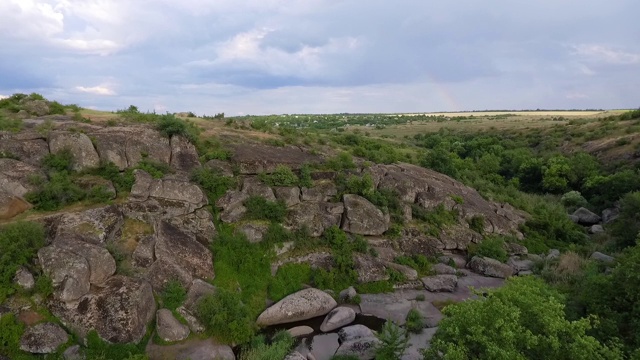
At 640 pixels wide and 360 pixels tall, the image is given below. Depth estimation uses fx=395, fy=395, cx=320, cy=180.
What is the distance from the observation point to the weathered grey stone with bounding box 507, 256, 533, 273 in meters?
31.5

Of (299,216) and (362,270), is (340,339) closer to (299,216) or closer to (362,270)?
(362,270)

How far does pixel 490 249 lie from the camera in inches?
1293

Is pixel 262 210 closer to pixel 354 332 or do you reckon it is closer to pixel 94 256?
pixel 354 332

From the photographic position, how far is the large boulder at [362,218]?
3089cm

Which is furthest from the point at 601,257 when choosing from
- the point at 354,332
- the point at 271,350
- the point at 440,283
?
the point at 271,350

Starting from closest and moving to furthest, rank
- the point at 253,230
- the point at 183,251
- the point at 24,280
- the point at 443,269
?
the point at 24,280 < the point at 183,251 < the point at 253,230 < the point at 443,269

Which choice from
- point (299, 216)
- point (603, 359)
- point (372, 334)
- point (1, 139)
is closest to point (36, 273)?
point (1, 139)

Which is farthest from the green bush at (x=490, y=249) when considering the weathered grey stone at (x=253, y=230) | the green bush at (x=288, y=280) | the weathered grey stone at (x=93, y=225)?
the weathered grey stone at (x=93, y=225)

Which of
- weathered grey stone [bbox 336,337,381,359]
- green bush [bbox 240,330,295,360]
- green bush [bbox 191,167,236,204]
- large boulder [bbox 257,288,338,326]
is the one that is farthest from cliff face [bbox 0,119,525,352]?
weathered grey stone [bbox 336,337,381,359]

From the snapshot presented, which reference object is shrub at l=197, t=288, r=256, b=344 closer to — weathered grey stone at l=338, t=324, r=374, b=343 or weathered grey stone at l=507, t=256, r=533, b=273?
weathered grey stone at l=338, t=324, r=374, b=343

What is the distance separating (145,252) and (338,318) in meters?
12.3

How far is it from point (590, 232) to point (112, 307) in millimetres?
42122

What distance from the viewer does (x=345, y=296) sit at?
26547 millimetres

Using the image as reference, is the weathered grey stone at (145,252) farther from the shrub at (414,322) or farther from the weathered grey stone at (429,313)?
the weathered grey stone at (429,313)
